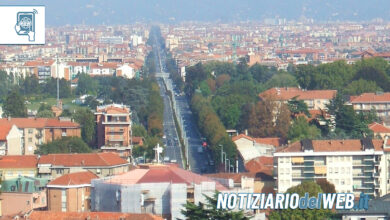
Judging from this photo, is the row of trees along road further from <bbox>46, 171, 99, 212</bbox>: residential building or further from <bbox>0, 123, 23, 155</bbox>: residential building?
<bbox>46, 171, 99, 212</bbox>: residential building

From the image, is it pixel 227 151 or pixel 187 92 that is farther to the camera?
pixel 187 92

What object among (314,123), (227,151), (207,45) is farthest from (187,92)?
(207,45)

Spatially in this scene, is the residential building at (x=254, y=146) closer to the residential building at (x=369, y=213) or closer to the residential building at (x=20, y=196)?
the residential building at (x=20, y=196)

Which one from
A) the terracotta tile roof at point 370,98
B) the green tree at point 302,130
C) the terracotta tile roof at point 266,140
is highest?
the terracotta tile roof at point 370,98

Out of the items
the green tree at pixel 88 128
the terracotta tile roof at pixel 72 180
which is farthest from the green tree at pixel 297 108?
the terracotta tile roof at pixel 72 180

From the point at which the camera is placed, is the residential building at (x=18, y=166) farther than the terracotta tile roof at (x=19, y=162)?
No

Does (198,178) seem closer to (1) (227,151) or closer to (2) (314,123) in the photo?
(1) (227,151)

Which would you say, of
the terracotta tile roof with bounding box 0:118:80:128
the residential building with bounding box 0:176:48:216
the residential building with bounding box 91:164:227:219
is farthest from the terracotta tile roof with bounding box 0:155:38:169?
the residential building with bounding box 91:164:227:219

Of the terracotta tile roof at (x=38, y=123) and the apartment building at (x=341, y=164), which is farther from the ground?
the terracotta tile roof at (x=38, y=123)

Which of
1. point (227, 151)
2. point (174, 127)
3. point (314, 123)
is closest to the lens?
point (227, 151)
